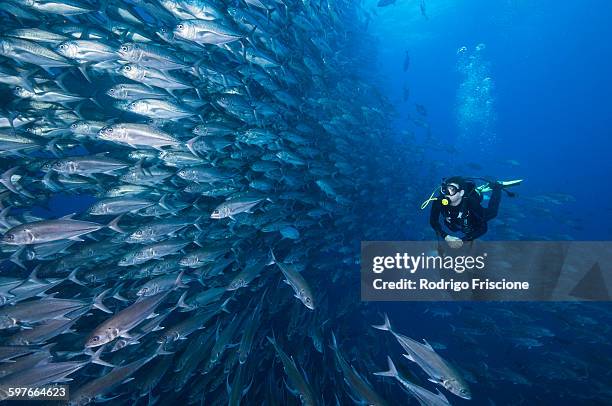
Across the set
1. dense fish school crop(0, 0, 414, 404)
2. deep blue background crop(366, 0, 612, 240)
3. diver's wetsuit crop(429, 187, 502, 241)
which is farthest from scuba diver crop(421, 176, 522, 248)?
deep blue background crop(366, 0, 612, 240)

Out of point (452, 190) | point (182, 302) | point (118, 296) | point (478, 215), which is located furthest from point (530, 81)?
point (118, 296)

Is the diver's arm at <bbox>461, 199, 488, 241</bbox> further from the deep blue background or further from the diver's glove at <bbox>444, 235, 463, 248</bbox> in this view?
the deep blue background

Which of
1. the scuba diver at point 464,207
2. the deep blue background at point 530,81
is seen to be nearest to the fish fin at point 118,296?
the scuba diver at point 464,207

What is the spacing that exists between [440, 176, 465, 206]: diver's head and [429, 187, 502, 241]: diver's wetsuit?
90 mm

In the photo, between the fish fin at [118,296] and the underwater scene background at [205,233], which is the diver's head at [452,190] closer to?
the underwater scene background at [205,233]

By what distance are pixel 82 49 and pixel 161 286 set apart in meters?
3.17

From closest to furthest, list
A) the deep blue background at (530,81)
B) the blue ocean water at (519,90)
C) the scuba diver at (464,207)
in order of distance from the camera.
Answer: the scuba diver at (464,207), the blue ocean water at (519,90), the deep blue background at (530,81)

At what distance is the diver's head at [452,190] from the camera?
4.04 m

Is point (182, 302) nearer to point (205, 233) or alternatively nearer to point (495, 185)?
point (205, 233)

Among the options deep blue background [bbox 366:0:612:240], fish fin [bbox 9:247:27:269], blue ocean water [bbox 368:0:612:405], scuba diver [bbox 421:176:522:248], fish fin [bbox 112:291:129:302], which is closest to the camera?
scuba diver [bbox 421:176:522:248]

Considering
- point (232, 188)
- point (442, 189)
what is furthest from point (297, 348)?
point (442, 189)

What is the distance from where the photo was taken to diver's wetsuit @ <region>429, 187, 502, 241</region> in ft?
13.5

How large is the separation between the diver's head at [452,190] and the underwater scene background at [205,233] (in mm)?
1809

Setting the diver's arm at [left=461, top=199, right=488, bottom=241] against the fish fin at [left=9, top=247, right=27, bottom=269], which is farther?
the fish fin at [left=9, top=247, right=27, bottom=269]
